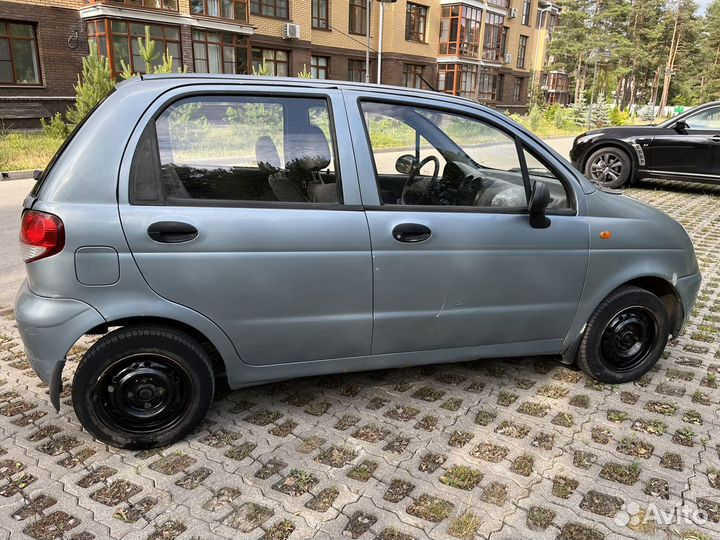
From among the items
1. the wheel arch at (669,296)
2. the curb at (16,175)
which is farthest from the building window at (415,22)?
the wheel arch at (669,296)

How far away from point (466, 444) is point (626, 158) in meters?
9.62

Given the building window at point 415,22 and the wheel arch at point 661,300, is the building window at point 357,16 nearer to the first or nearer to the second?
the building window at point 415,22

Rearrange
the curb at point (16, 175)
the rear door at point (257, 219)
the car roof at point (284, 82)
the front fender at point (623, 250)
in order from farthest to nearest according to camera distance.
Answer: the curb at point (16, 175)
the front fender at point (623, 250)
the car roof at point (284, 82)
the rear door at point (257, 219)

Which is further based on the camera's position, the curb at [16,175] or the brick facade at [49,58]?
the brick facade at [49,58]

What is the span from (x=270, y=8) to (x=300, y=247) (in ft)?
93.5

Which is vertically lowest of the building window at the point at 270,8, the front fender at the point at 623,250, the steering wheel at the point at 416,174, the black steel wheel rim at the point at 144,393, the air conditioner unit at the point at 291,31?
the black steel wheel rim at the point at 144,393

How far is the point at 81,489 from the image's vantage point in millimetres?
2633

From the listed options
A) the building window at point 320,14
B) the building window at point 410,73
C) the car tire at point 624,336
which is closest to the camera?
the car tire at point 624,336

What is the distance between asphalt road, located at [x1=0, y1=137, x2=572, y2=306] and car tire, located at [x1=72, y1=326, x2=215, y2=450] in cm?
299

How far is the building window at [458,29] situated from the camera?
1534 inches

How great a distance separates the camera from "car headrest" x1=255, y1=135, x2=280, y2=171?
3035 mm

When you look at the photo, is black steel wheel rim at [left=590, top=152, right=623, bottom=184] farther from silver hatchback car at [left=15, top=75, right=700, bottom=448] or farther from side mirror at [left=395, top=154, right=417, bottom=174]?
side mirror at [left=395, top=154, right=417, bottom=174]

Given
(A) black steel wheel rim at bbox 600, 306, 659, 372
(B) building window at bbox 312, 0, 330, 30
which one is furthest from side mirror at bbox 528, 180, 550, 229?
(B) building window at bbox 312, 0, 330, 30

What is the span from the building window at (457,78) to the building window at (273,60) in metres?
13.8
